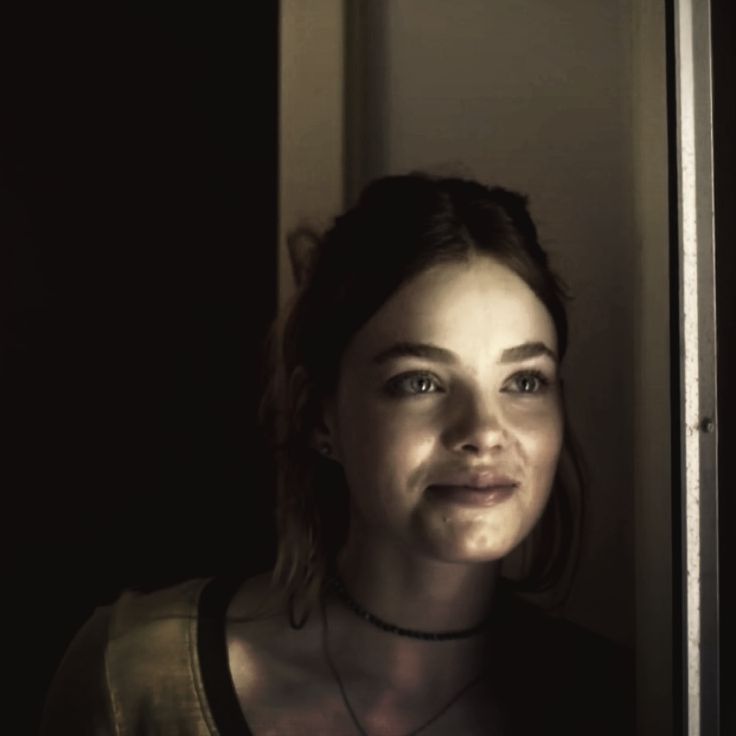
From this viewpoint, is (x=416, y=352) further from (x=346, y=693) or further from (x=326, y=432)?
(x=346, y=693)

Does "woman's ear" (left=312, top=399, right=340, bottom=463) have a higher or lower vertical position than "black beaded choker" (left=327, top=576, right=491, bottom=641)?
higher

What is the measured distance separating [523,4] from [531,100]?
3.1 inches

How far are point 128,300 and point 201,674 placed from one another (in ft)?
0.92

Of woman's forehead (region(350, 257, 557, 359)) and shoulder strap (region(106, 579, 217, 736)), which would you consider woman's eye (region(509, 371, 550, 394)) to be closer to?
woman's forehead (region(350, 257, 557, 359))

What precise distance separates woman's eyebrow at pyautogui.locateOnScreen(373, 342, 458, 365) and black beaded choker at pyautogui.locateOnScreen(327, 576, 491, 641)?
0.18 metres

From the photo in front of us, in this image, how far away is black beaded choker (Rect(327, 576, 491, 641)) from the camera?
2.25 ft

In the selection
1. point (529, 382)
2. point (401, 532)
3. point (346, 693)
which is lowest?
point (346, 693)

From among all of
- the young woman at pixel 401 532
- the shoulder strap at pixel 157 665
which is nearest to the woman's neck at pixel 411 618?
the young woman at pixel 401 532

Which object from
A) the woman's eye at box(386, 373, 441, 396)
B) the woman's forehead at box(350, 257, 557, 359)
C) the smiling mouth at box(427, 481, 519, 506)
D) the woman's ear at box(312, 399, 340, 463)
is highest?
the woman's forehead at box(350, 257, 557, 359)

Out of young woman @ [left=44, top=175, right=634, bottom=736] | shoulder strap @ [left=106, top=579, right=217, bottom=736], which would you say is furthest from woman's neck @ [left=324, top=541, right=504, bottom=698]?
shoulder strap @ [left=106, top=579, right=217, bottom=736]

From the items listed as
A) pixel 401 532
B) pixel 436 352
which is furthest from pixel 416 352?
pixel 401 532

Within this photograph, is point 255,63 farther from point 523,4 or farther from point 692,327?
point 692,327

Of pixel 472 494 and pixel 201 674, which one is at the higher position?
pixel 472 494

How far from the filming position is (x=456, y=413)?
2.05ft
